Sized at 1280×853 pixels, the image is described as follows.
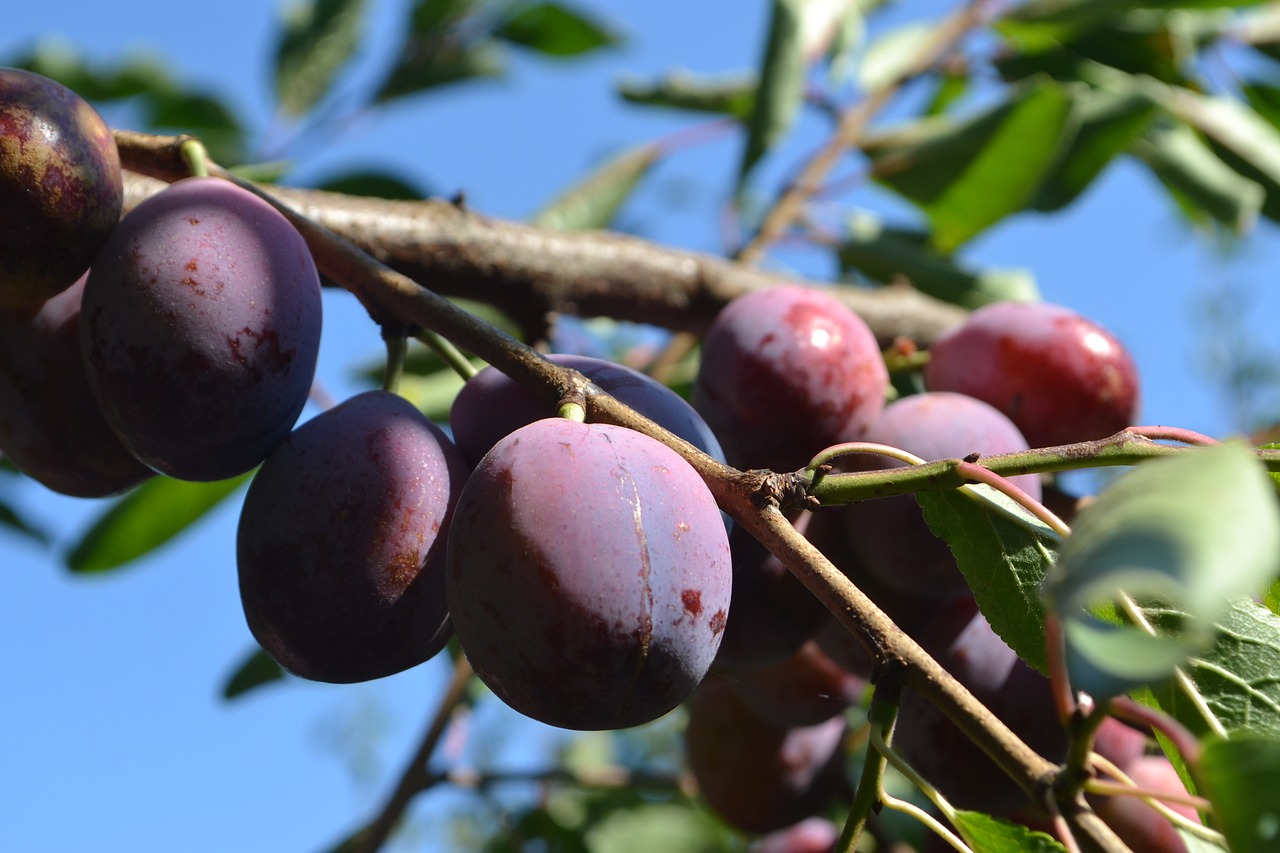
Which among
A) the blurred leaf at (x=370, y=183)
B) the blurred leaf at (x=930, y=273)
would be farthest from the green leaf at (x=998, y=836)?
the blurred leaf at (x=370, y=183)

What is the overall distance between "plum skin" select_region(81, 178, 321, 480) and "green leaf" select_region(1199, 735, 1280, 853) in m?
0.55

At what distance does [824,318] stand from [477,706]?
3.94 ft

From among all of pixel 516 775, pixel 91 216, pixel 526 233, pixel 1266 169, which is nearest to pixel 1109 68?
pixel 1266 169

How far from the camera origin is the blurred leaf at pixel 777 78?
1.60 m

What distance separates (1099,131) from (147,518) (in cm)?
148

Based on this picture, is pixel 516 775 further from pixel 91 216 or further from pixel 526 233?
pixel 91 216

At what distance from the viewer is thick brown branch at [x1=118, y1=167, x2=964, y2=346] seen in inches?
43.2

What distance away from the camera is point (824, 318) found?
0.97 m

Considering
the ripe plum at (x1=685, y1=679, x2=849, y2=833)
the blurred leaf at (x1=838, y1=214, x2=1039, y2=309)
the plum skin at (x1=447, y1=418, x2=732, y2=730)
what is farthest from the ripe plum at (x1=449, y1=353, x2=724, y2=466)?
the blurred leaf at (x1=838, y1=214, x2=1039, y2=309)

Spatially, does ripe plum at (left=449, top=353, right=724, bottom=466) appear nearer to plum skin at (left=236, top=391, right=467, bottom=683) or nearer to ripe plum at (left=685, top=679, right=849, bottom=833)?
plum skin at (left=236, top=391, right=467, bottom=683)

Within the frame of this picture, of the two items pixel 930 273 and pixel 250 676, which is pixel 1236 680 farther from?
pixel 250 676

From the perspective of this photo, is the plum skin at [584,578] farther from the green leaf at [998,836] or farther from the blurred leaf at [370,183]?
the blurred leaf at [370,183]

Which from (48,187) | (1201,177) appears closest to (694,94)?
(1201,177)

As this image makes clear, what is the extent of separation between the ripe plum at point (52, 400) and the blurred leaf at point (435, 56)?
127 centimetres
